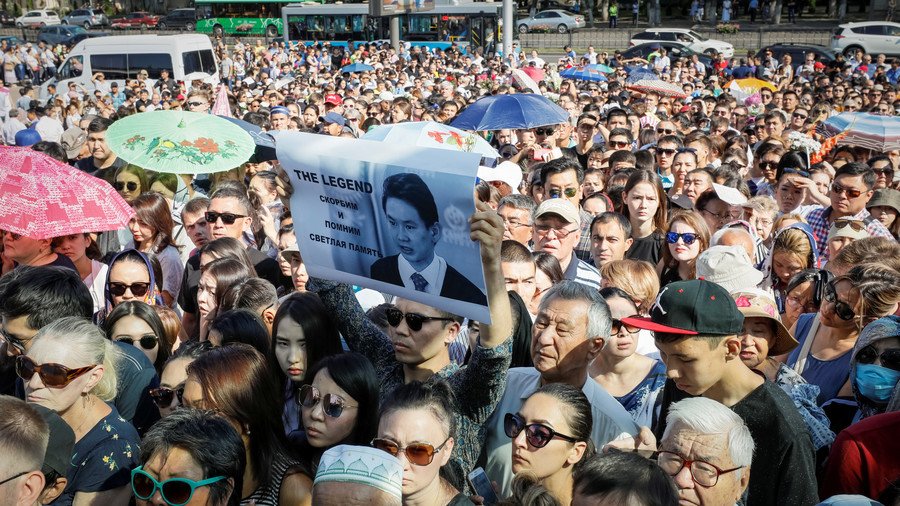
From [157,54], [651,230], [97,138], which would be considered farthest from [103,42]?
[651,230]

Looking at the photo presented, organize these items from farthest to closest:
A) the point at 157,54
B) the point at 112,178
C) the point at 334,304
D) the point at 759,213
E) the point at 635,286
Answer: the point at 157,54 → the point at 112,178 → the point at 759,213 → the point at 635,286 → the point at 334,304

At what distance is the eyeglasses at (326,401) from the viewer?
11.1 feet

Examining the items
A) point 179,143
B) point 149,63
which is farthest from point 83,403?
point 149,63

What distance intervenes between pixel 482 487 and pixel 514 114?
7.05 meters

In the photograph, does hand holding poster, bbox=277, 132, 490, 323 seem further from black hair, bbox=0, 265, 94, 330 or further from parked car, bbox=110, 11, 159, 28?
parked car, bbox=110, 11, 159, 28

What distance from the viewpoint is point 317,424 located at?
3.38 metres

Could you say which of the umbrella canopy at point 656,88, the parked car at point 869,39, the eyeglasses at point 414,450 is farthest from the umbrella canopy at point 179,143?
the parked car at point 869,39

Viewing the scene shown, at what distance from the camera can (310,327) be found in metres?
4.04

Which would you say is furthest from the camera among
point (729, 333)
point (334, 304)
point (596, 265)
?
point (596, 265)

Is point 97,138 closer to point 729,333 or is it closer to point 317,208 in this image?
point 317,208

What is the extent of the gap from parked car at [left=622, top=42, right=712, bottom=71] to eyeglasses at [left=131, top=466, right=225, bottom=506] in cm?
3021

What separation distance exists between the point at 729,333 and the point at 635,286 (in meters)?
1.50

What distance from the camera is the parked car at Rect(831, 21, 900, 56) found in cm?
3391

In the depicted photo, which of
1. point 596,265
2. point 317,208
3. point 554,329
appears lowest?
point 596,265
